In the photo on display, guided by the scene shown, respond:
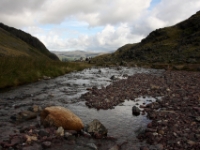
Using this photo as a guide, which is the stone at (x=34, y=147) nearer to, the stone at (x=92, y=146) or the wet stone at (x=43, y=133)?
the wet stone at (x=43, y=133)

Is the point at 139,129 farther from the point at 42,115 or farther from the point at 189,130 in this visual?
the point at 42,115

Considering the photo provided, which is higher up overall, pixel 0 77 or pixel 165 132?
pixel 0 77

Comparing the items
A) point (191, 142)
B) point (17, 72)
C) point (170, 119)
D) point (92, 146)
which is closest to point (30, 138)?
point (92, 146)

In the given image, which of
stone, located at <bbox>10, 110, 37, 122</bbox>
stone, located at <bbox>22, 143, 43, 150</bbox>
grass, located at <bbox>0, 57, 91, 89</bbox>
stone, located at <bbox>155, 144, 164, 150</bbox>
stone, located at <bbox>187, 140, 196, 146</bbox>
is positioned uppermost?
grass, located at <bbox>0, 57, 91, 89</bbox>

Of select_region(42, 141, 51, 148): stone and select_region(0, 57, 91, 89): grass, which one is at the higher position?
select_region(0, 57, 91, 89): grass

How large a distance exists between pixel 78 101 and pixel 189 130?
878cm

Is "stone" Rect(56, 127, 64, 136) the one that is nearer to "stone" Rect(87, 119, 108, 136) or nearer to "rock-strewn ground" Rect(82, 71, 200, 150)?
"stone" Rect(87, 119, 108, 136)

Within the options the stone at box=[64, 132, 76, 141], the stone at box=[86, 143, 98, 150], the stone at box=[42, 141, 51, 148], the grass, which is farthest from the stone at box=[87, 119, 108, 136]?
the grass

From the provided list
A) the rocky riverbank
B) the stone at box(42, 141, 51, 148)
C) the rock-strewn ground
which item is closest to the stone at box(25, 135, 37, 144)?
the rocky riverbank

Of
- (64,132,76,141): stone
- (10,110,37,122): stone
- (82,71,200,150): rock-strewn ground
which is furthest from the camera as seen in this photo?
(10,110,37,122): stone

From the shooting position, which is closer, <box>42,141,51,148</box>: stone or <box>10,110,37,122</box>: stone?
<box>42,141,51,148</box>: stone

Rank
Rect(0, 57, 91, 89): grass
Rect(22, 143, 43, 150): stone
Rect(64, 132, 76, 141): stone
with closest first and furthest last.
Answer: Rect(22, 143, 43, 150): stone < Rect(64, 132, 76, 141): stone < Rect(0, 57, 91, 89): grass

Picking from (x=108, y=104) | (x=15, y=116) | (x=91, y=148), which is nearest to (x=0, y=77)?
(x=15, y=116)

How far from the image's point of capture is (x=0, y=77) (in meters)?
20.2
